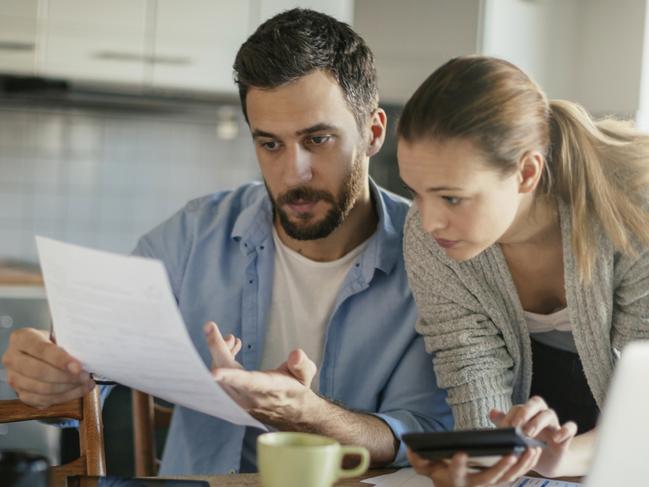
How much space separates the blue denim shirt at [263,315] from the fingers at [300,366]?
293 millimetres

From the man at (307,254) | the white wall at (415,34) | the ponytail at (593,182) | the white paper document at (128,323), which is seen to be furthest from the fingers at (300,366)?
the white wall at (415,34)

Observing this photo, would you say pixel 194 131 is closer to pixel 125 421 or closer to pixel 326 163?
pixel 125 421

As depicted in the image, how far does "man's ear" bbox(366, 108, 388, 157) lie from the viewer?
1758mm

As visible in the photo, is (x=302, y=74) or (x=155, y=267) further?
(x=302, y=74)

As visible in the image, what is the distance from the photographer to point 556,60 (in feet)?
12.7

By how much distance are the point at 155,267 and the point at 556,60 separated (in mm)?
3221

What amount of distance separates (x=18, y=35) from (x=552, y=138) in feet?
7.82

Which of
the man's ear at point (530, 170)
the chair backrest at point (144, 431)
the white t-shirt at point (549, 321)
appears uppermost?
the man's ear at point (530, 170)

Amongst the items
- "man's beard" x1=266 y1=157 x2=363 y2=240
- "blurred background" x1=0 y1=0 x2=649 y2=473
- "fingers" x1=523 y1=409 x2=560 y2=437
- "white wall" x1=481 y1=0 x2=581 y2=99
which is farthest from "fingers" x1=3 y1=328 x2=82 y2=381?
"white wall" x1=481 y1=0 x2=581 y2=99

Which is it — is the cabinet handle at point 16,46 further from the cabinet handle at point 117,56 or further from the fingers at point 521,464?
the fingers at point 521,464

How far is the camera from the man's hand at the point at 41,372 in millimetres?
1296

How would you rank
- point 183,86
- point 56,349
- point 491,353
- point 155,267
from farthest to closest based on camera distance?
point 183,86 < point 491,353 < point 56,349 < point 155,267

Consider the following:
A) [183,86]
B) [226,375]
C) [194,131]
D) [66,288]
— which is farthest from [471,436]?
[194,131]

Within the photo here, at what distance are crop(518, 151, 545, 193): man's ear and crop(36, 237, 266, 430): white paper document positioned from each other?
558 millimetres
